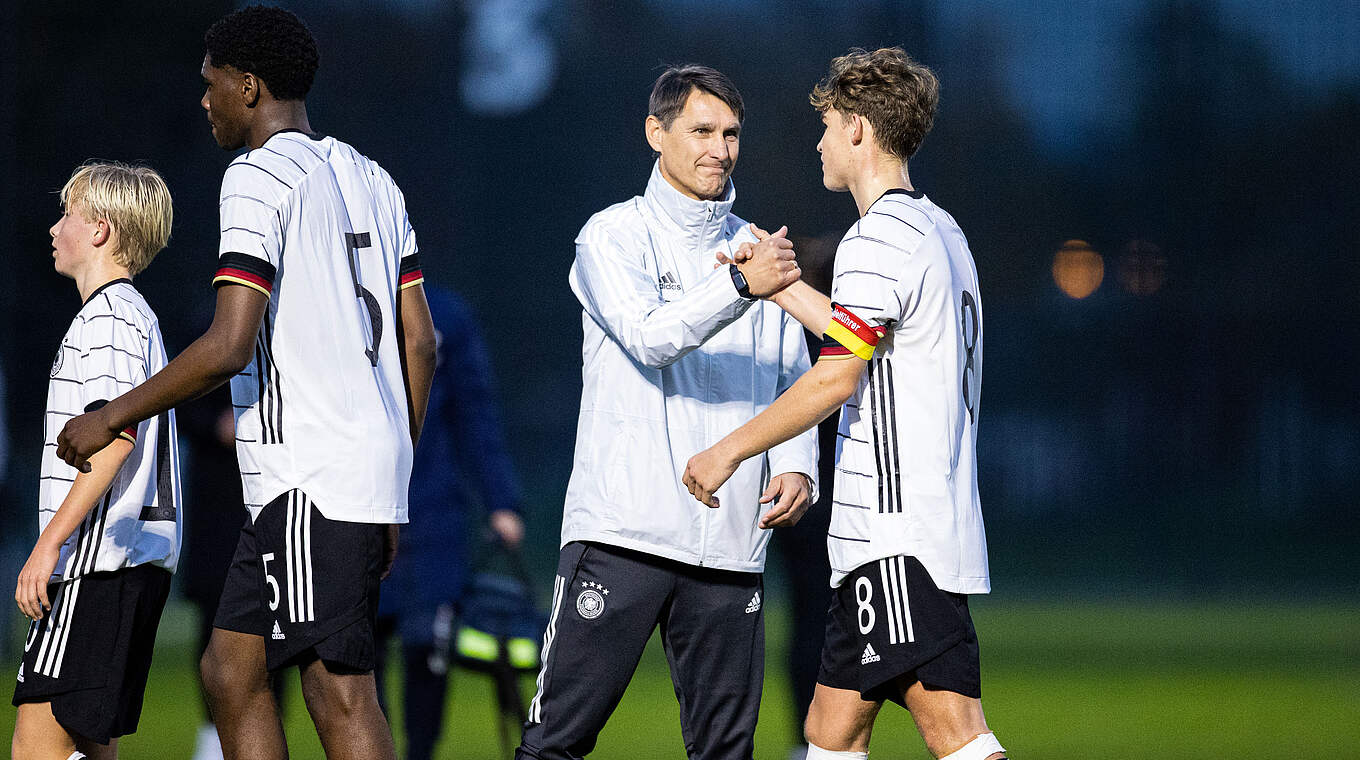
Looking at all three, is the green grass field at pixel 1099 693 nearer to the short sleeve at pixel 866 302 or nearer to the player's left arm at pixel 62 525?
the player's left arm at pixel 62 525

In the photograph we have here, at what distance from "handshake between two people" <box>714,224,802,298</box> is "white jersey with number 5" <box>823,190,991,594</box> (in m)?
0.11

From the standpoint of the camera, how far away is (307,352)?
250cm

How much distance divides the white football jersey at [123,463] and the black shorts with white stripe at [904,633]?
139 cm

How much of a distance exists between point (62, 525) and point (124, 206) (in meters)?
0.70

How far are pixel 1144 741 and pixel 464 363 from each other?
2.65 meters

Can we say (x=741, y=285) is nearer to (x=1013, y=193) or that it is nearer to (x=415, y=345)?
(x=415, y=345)

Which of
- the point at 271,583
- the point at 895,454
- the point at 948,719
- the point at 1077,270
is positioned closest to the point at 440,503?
the point at 271,583

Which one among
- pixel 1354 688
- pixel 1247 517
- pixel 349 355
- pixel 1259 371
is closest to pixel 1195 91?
pixel 1259 371

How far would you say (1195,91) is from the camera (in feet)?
18.9

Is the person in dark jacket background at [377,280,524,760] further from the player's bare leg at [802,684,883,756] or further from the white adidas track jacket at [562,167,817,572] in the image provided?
the player's bare leg at [802,684,883,756]

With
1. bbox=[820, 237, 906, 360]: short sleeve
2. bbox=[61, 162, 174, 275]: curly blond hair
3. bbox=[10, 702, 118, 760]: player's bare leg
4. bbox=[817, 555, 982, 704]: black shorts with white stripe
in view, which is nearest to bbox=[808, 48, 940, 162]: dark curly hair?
bbox=[820, 237, 906, 360]: short sleeve

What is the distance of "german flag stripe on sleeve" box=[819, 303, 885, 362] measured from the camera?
8.13ft

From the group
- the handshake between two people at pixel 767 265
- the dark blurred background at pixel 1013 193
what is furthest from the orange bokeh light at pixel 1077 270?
the handshake between two people at pixel 767 265

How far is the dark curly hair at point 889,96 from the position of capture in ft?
8.59
